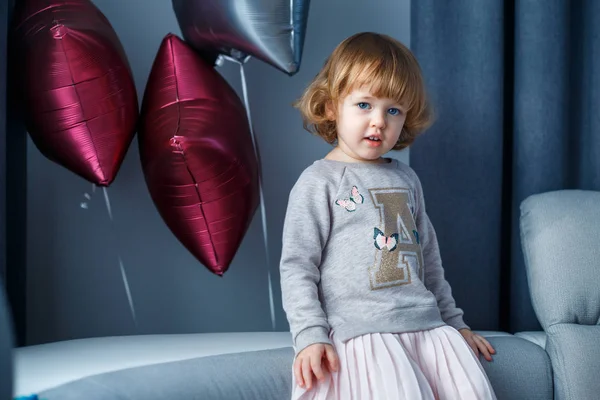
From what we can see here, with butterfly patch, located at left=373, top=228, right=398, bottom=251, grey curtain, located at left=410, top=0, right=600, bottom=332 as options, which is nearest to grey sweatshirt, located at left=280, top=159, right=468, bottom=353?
butterfly patch, located at left=373, top=228, right=398, bottom=251

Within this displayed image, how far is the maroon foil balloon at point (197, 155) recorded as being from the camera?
1061 mm

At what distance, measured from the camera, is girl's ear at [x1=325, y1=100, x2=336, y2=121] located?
3.54 ft

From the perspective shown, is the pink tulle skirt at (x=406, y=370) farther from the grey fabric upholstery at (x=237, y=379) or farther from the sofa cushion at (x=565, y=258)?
the sofa cushion at (x=565, y=258)

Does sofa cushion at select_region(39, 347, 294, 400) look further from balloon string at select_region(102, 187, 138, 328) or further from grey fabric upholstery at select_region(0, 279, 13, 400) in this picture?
balloon string at select_region(102, 187, 138, 328)

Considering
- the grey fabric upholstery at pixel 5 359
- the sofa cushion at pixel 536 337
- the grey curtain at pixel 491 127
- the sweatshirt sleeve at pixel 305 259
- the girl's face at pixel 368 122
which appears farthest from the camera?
the grey curtain at pixel 491 127

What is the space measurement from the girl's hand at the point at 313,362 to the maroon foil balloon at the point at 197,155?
12.4 inches

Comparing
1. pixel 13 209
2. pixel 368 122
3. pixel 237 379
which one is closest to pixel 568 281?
pixel 368 122

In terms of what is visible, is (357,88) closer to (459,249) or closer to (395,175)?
(395,175)

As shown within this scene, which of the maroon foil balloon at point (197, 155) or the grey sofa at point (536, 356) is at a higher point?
the maroon foil balloon at point (197, 155)

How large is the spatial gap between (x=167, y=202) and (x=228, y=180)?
0.38ft

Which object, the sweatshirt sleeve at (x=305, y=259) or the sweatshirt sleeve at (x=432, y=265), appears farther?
the sweatshirt sleeve at (x=432, y=265)

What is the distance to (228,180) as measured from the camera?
3.58 feet

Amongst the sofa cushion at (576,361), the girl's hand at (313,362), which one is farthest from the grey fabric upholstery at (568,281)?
A: the girl's hand at (313,362)

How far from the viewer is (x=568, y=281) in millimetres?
1078
